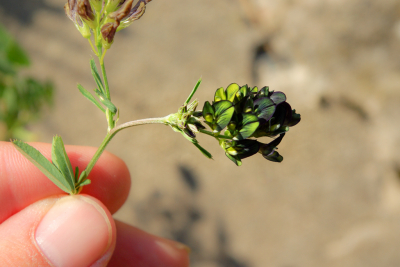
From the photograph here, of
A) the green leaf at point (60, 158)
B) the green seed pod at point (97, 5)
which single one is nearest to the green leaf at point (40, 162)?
the green leaf at point (60, 158)

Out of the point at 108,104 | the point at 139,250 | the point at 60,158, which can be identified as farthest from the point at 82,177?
the point at 139,250

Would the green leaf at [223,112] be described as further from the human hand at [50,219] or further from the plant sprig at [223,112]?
the human hand at [50,219]

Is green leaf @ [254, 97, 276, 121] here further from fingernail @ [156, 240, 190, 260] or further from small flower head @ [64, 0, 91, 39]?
fingernail @ [156, 240, 190, 260]

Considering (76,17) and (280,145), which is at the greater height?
(280,145)

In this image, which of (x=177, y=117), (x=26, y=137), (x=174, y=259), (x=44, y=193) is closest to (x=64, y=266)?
(x=44, y=193)

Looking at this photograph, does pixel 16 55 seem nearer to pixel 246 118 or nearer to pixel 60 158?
pixel 60 158

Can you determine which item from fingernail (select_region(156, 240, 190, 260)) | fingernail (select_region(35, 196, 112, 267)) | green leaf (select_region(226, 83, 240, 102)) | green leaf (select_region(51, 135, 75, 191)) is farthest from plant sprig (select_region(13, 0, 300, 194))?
fingernail (select_region(156, 240, 190, 260))

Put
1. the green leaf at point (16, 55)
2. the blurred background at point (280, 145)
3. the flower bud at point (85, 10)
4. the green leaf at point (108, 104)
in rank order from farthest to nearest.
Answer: the blurred background at point (280, 145)
the green leaf at point (16, 55)
the green leaf at point (108, 104)
the flower bud at point (85, 10)
